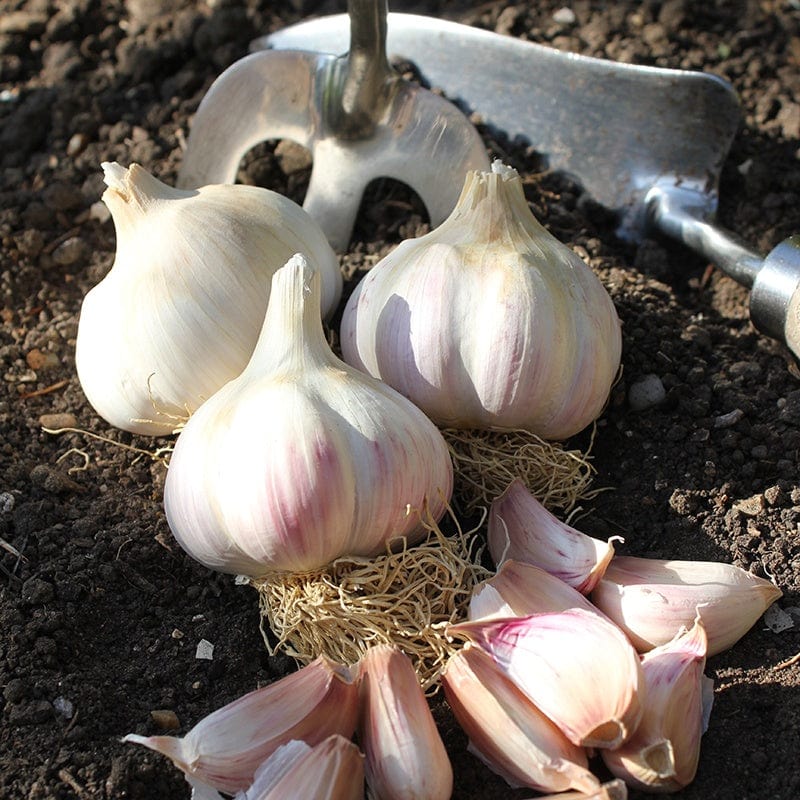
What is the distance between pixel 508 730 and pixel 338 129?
A: 3.97ft

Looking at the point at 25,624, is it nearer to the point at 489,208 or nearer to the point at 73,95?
the point at 489,208

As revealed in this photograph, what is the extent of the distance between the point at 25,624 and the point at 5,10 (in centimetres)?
177

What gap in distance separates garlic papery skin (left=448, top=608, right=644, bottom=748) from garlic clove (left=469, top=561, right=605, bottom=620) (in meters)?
0.04

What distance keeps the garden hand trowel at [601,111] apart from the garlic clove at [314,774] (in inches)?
48.3

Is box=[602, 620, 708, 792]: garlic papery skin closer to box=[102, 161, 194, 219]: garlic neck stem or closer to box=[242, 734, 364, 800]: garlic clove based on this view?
box=[242, 734, 364, 800]: garlic clove

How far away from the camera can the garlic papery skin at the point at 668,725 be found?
1.11m

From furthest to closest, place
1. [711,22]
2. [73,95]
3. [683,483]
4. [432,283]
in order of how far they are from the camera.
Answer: [711,22] < [73,95] < [683,483] < [432,283]

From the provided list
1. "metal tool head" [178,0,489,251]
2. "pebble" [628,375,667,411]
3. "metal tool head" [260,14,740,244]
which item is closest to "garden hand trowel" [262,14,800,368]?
"metal tool head" [260,14,740,244]

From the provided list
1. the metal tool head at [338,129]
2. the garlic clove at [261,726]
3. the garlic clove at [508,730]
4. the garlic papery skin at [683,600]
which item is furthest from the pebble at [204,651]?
the metal tool head at [338,129]

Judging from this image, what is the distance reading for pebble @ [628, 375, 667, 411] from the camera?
5.40ft

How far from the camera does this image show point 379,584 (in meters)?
1.31

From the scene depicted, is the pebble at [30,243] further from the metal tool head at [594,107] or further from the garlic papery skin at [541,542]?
the garlic papery skin at [541,542]

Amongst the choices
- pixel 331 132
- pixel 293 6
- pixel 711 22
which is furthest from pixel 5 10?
pixel 711 22

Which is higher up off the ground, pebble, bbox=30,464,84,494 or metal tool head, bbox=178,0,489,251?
metal tool head, bbox=178,0,489,251
